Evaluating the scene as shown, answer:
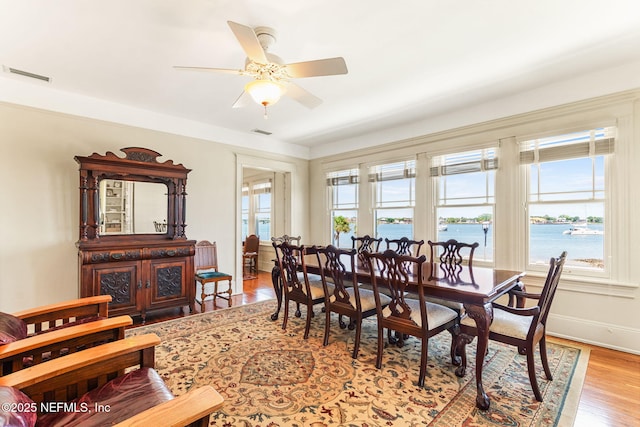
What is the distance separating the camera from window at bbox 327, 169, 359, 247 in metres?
5.53

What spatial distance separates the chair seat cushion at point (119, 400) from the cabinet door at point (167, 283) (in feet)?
8.13

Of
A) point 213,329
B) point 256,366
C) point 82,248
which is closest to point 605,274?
point 256,366

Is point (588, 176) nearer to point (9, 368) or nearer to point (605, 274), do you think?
point (605, 274)

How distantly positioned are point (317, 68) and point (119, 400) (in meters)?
2.29

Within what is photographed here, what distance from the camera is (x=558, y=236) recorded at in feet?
11.0

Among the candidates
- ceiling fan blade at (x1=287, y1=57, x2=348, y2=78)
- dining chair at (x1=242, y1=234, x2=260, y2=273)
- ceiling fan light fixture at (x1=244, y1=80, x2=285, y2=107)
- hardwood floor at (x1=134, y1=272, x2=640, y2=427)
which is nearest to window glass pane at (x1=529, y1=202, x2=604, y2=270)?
hardwood floor at (x1=134, y1=272, x2=640, y2=427)

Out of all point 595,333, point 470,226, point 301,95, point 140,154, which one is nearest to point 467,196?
point 470,226

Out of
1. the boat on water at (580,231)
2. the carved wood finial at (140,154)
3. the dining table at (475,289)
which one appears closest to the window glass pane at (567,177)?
the boat on water at (580,231)

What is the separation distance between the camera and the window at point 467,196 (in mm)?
3879

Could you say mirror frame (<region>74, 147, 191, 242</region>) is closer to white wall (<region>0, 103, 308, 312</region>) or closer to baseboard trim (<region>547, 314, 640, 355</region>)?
white wall (<region>0, 103, 308, 312</region>)

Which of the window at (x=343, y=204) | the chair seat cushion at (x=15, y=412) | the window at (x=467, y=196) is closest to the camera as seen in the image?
the chair seat cushion at (x=15, y=412)

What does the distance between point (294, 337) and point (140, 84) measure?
10.8 feet

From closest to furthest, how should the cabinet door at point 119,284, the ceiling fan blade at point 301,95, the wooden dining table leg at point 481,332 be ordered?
the wooden dining table leg at point 481,332 < the ceiling fan blade at point 301,95 < the cabinet door at point 119,284

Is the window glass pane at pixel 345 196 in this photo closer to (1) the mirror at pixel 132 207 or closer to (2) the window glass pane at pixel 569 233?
(2) the window glass pane at pixel 569 233
